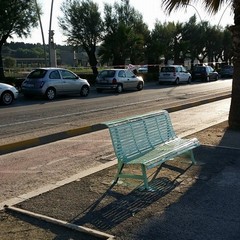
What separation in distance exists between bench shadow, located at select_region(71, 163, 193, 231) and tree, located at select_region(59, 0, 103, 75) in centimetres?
3370

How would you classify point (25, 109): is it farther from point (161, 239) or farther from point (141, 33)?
point (141, 33)

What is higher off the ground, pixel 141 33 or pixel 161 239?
pixel 141 33

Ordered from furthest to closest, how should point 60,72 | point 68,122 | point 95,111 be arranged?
point 60,72
point 95,111
point 68,122

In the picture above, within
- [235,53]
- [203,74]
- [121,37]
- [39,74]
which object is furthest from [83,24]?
[235,53]

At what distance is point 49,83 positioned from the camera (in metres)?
19.9

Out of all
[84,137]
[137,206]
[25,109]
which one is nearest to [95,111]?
[25,109]

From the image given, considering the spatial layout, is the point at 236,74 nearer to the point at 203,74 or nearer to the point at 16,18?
the point at 16,18

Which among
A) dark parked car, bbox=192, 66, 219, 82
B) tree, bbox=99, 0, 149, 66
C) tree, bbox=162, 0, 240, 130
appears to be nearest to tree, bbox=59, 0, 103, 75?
tree, bbox=99, 0, 149, 66

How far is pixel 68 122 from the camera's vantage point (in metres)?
12.2

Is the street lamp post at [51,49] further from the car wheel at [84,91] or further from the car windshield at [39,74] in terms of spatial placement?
the car windshield at [39,74]

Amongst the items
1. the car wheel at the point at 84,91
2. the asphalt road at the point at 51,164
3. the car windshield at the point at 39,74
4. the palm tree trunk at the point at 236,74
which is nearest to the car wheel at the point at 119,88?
the car wheel at the point at 84,91

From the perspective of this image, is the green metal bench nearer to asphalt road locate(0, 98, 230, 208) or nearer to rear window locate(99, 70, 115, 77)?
asphalt road locate(0, 98, 230, 208)

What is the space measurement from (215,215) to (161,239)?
33.7 inches

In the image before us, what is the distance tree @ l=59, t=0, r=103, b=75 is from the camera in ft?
128
